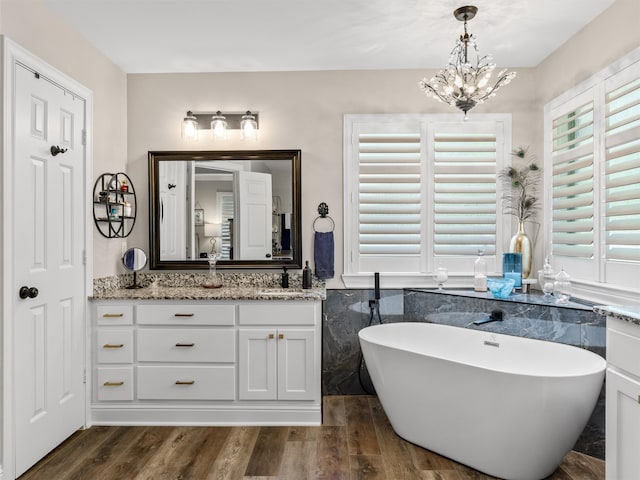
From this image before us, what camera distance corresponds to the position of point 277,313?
291cm

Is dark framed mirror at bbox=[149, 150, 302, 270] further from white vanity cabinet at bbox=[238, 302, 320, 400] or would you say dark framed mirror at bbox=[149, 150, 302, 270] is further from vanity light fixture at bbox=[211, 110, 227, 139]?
white vanity cabinet at bbox=[238, 302, 320, 400]

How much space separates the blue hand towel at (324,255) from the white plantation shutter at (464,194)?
0.86m

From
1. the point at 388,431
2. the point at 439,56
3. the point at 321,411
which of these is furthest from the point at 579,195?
the point at 321,411

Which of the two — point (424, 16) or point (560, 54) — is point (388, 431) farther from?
point (560, 54)

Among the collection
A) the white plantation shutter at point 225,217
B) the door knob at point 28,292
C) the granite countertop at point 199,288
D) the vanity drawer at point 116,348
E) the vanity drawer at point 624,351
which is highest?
the white plantation shutter at point 225,217

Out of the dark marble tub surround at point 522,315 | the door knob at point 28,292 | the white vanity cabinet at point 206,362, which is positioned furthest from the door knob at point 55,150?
the dark marble tub surround at point 522,315

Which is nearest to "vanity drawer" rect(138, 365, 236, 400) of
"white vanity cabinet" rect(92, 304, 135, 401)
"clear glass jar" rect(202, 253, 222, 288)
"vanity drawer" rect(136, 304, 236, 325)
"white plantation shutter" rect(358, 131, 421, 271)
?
"white vanity cabinet" rect(92, 304, 135, 401)

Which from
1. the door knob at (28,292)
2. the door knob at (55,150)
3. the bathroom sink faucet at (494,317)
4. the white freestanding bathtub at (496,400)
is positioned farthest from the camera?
the bathroom sink faucet at (494,317)

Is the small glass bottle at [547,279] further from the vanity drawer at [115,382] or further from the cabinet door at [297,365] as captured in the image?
the vanity drawer at [115,382]

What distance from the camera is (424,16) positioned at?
2.60 meters

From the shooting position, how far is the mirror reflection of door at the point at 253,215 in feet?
11.3

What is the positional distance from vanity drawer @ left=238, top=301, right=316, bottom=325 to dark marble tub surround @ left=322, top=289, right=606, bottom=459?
550mm

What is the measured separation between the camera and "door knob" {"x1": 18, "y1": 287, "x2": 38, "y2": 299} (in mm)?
2252

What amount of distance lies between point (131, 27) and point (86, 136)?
782mm
